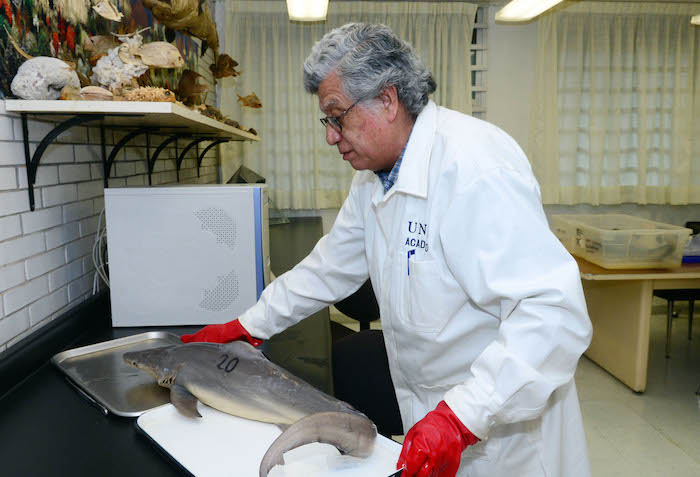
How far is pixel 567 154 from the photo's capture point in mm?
4668

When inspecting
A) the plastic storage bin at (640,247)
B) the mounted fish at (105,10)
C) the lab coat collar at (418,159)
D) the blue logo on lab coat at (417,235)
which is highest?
the mounted fish at (105,10)

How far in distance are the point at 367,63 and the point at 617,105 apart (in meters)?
4.32

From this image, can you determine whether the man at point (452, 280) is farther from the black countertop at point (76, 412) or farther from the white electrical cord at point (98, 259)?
the white electrical cord at point (98, 259)

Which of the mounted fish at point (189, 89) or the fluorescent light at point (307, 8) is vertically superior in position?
→ the fluorescent light at point (307, 8)

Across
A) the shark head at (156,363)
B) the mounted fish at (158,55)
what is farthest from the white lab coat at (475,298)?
the mounted fish at (158,55)

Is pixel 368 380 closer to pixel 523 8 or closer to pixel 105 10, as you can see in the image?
pixel 105 10

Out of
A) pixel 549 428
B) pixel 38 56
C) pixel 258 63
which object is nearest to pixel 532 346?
pixel 549 428

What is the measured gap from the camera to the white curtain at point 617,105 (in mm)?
4500

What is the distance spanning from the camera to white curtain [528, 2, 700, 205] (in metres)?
4.50

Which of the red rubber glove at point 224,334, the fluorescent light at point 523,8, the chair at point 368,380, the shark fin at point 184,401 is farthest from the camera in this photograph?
the fluorescent light at point 523,8

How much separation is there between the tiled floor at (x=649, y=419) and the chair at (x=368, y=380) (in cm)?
127

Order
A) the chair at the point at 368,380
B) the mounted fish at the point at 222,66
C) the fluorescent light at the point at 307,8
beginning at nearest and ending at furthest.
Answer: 1. the chair at the point at 368,380
2. the mounted fish at the point at 222,66
3. the fluorescent light at the point at 307,8

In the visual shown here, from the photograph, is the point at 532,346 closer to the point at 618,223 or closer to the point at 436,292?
the point at 436,292

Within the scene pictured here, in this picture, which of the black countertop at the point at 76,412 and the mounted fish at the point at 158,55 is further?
the mounted fish at the point at 158,55
